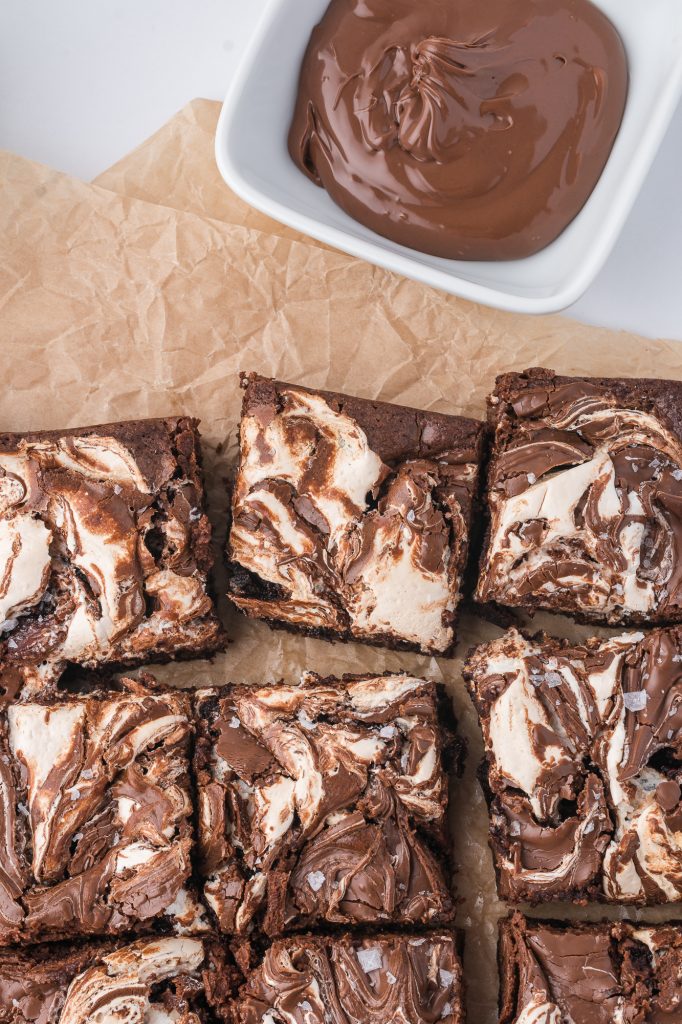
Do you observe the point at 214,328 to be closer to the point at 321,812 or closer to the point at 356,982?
the point at 321,812

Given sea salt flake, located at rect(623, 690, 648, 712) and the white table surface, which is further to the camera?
the white table surface

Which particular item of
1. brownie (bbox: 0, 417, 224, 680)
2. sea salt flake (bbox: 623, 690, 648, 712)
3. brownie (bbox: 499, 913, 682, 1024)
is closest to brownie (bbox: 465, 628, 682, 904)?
sea salt flake (bbox: 623, 690, 648, 712)

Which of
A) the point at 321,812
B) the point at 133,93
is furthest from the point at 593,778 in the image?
the point at 133,93

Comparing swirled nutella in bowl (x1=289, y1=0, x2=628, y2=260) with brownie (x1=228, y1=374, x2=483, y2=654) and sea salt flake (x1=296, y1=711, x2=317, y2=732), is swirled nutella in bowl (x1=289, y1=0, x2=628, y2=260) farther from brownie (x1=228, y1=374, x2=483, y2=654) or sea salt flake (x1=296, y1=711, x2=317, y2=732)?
sea salt flake (x1=296, y1=711, x2=317, y2=732)

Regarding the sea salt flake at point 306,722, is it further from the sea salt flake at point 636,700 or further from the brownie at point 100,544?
the sea salt flake at point 636,700

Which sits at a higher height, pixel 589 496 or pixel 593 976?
pixel 589 496

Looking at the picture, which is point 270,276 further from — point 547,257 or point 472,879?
point 472,879

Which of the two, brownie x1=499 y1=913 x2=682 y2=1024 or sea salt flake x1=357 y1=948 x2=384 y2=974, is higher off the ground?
brownie x1=499 y1=913 x2=682 y2=1024
